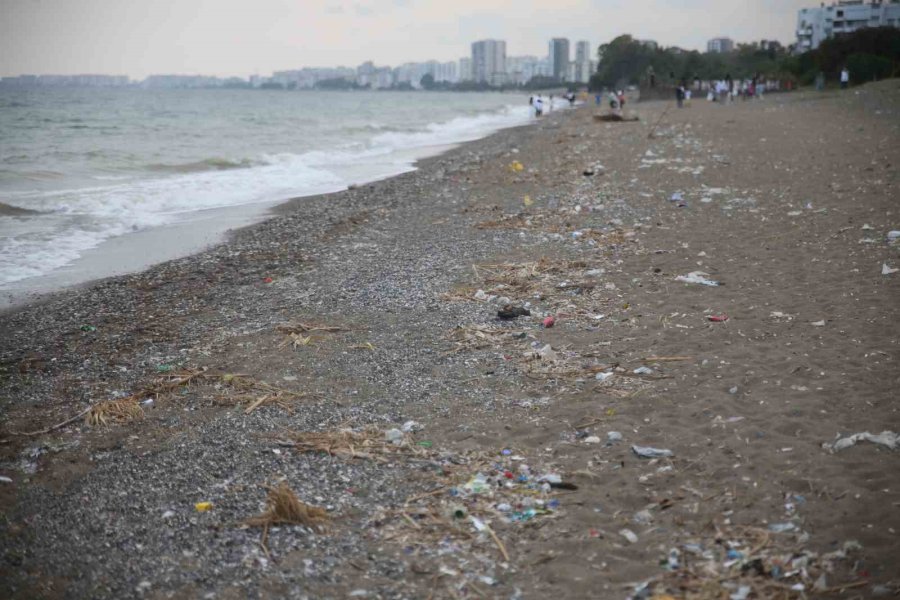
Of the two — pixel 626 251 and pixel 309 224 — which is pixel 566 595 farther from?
pixel 309 224

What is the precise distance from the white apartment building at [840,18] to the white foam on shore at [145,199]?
92.8 meters

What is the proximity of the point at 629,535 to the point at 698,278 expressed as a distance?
14.1 ft

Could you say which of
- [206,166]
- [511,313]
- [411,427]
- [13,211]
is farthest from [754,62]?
[411,427]

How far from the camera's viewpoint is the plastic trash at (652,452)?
3.99 meters

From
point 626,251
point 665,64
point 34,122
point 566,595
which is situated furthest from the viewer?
point 665,64

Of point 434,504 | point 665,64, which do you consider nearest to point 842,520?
point 434,504

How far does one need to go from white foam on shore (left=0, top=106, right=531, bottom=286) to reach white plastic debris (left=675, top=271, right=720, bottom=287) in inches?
324

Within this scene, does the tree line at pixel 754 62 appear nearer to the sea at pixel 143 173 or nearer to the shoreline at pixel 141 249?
the sea at pixel 143 173

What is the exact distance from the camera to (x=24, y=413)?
4949 mm

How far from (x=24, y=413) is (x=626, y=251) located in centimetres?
644

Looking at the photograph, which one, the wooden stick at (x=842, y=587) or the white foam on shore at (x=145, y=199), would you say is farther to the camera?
the white foam on shore at (x=145, y=199)

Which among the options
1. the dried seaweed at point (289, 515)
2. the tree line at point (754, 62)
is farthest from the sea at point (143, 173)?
the tree line at point (754, 62)

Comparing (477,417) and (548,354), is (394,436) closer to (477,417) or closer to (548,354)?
(477,417)

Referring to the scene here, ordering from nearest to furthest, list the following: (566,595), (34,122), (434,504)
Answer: (566,595), (434,504), (34,122)
